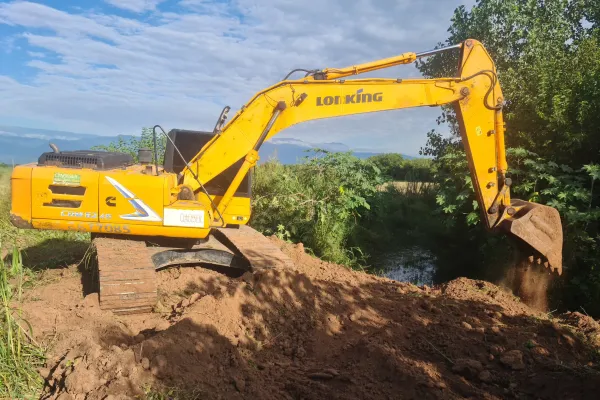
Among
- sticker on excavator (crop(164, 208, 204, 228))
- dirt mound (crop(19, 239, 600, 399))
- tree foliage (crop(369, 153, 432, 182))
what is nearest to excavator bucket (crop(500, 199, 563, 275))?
dirt mound (crop(19, 239, 600, 399))

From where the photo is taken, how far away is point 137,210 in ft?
18.0

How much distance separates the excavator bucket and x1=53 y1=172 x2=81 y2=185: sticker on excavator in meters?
4.95

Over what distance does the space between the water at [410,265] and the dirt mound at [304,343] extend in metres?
3.85

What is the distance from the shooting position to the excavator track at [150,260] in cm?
493

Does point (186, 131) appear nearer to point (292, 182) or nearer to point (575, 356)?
point (292, 182)

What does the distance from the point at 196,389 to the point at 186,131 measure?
14.7ft

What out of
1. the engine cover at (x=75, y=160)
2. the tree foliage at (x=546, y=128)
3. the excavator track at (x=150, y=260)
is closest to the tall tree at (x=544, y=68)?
the tree foliage at (x=546, y=128)

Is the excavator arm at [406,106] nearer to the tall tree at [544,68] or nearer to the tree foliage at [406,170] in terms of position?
the tall tree at [544,68]

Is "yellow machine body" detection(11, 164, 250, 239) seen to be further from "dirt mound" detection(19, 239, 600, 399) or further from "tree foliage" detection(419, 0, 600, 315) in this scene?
"tree foliage" detection(419, 0, 600, 315)

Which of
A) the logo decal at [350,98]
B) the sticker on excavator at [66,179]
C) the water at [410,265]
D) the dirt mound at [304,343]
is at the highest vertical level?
the logo decal at [350,98]

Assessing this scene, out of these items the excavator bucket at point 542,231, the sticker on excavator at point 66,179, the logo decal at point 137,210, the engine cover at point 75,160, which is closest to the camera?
the sticker on excavator at point 66,179

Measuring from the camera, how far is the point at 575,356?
469cm

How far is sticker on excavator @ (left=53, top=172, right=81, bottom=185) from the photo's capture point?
208 inches

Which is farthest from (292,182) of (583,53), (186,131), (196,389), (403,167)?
(403,167)
